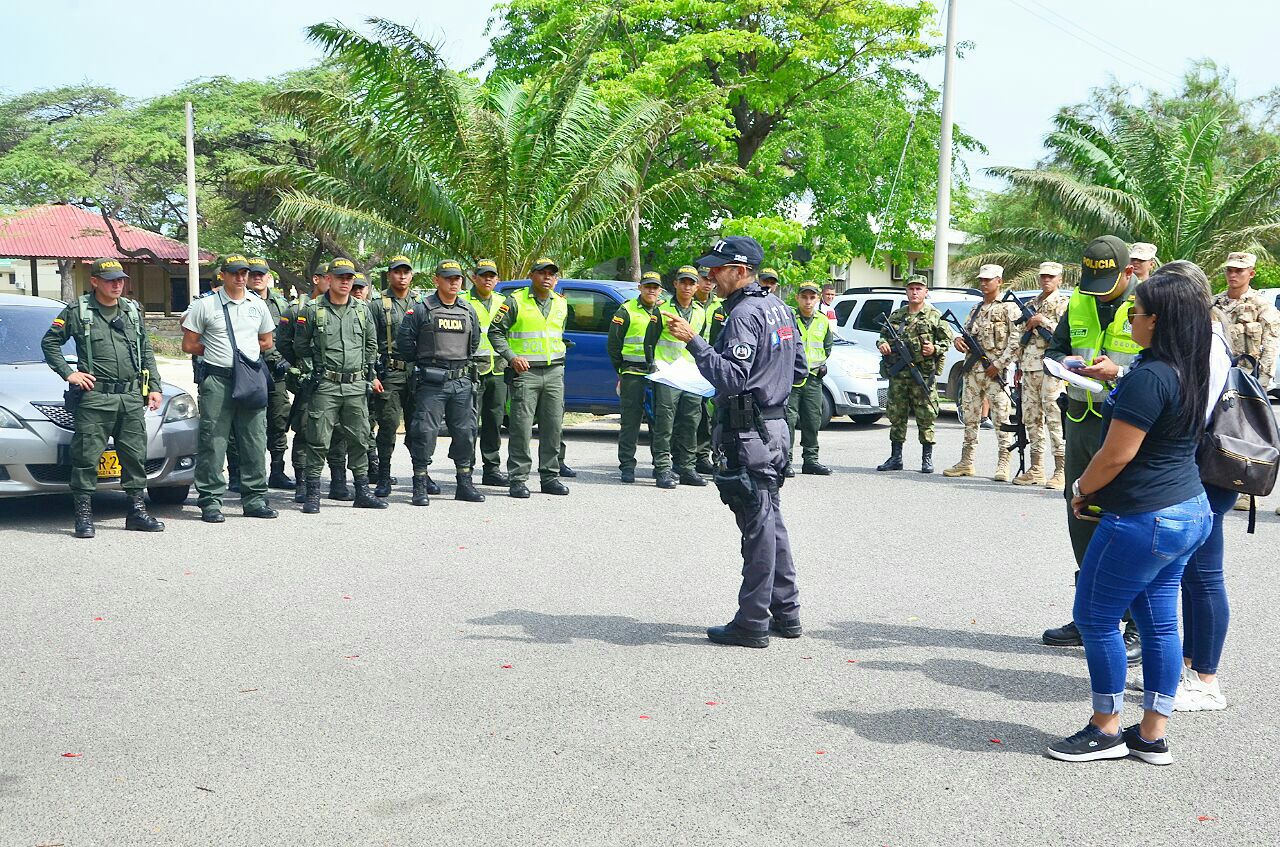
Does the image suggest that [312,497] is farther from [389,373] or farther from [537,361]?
[537,361]

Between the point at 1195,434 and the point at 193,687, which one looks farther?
the point at 193,687

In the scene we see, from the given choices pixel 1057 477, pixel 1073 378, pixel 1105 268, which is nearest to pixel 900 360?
pixel 1057 477

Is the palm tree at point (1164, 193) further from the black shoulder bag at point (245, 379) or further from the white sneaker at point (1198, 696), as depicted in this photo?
the white sneaker at point (1198, 696)

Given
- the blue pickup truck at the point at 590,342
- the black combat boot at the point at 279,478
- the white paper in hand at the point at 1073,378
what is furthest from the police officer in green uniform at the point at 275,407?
the white paper in hand at the point at 1073,378

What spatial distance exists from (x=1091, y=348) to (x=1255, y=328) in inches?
152

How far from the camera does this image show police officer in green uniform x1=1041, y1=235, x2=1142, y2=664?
19.2 ft

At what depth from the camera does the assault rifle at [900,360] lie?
40.2ft

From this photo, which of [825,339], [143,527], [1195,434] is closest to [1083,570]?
[1195,434]

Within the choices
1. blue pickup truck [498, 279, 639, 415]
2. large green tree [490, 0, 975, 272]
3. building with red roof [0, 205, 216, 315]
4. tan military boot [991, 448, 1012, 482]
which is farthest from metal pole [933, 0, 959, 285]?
building with red roof [0, 205, 216, 315]

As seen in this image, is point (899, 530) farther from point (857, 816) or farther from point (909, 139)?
point (909, 139)

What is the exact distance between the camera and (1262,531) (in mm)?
8930

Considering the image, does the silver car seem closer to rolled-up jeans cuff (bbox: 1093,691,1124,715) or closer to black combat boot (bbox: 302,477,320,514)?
black combat boot (bbox: 302,477,320,514)

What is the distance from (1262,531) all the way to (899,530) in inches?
99.1

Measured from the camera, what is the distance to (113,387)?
8.45m
